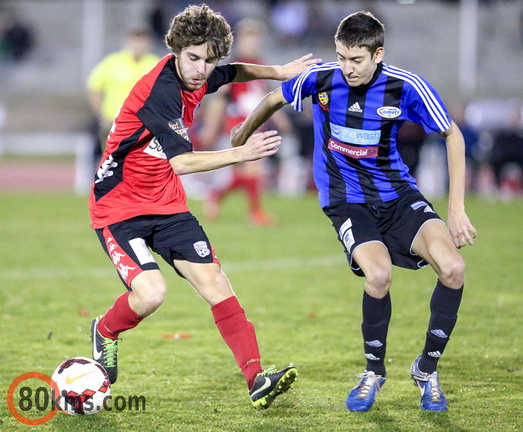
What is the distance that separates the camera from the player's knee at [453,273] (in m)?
4.49

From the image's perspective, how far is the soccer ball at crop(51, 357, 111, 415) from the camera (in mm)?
4324

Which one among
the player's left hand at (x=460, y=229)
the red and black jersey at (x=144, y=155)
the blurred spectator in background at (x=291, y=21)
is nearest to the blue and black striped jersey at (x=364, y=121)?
the player's left hand at (x=460, y=229)

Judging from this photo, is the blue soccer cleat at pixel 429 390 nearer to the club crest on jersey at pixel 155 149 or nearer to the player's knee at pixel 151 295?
the player's knee at pixel 151 295

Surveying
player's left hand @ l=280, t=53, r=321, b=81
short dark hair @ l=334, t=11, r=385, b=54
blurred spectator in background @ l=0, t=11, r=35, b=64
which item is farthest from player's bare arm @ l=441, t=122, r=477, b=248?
blurred spectator in background @ l=0, t=11, r=35, b=64

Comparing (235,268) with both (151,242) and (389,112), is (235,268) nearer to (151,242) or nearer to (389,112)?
(151,242)

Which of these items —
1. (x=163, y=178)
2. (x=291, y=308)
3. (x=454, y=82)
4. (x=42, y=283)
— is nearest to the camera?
(x=163, y=178)

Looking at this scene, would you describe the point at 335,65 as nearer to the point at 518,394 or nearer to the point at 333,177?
the point at 333,177

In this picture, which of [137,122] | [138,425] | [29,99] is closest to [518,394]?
[138,425]

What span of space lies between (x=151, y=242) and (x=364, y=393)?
4.81 ft

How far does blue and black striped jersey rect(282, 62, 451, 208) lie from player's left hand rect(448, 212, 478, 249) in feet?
1.48

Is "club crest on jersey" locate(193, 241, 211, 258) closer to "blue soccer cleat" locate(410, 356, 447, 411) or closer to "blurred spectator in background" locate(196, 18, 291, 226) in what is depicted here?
"blue soccer cleat" locate(410, 356, 447, 411)

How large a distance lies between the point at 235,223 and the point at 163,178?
751 cm

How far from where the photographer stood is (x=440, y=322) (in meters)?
4.59

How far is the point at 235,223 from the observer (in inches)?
489
